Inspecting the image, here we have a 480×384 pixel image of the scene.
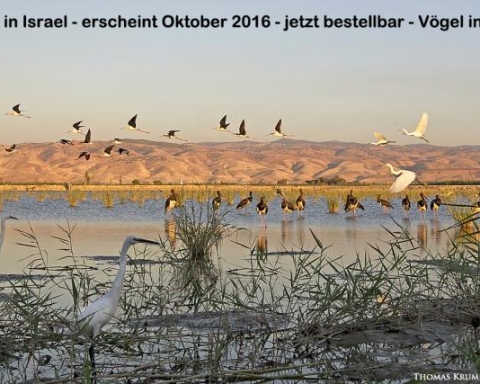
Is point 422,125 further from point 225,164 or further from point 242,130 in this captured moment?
point 225,164

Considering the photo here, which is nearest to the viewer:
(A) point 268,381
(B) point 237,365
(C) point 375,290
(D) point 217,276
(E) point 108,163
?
(A) point 268,381

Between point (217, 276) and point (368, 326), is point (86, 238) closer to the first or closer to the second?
point (217, 276)

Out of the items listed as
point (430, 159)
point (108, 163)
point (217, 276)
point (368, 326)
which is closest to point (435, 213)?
point (217, 276)

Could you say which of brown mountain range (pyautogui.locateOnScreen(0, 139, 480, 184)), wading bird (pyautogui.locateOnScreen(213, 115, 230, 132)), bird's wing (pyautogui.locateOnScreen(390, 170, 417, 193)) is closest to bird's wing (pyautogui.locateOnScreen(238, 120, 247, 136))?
wading bird (pyautogui.locateOnScreen(213, 115, 230, 132))

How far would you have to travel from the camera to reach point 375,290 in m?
7.43

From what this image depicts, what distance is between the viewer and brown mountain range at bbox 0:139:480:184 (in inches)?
4102

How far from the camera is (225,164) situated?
114 metres

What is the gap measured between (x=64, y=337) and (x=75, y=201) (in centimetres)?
2842

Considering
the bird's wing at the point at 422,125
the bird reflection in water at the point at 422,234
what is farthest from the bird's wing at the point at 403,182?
the bird's wing at the point at 422,125

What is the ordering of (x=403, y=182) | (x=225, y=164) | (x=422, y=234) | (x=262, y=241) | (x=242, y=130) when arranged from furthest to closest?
(x=225, y=164)
(x=242, y=130)
(x=422, y=234)
(x=262, y=241)
(x=403, y=182)

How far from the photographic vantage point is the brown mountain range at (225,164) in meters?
104

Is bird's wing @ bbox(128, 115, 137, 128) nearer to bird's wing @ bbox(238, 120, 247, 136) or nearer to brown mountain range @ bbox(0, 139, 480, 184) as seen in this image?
bird's wing @ bbox(238, 120, 247, 136)

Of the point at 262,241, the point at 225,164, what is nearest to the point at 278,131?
the point at 262,241

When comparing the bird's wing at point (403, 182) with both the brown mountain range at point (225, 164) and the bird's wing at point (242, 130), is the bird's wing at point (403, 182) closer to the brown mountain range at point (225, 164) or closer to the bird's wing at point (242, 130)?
the bird's wing at point (242, 130)
